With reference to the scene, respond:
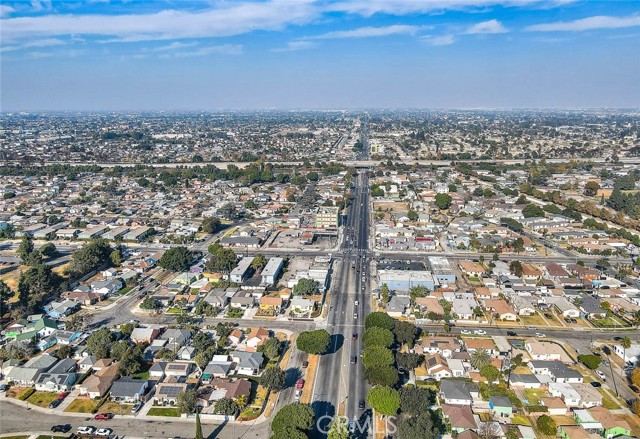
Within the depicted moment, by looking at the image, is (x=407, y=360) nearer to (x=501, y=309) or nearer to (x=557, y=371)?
(x=557, y=371)

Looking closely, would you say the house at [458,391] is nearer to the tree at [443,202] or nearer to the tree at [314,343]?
the tree at [314,343]

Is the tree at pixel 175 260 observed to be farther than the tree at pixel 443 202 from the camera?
No

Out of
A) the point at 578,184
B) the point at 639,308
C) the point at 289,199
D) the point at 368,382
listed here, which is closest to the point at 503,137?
the point at 578,184

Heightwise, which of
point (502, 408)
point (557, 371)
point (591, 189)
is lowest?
point (557, 371)

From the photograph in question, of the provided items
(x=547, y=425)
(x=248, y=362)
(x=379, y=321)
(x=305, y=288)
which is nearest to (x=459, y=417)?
(x=547, y=425)

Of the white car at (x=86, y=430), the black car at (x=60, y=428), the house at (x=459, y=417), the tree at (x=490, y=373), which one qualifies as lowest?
the black car at (x=60, y=428)

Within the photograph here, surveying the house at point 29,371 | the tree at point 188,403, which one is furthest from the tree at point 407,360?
the house at point 29,371
